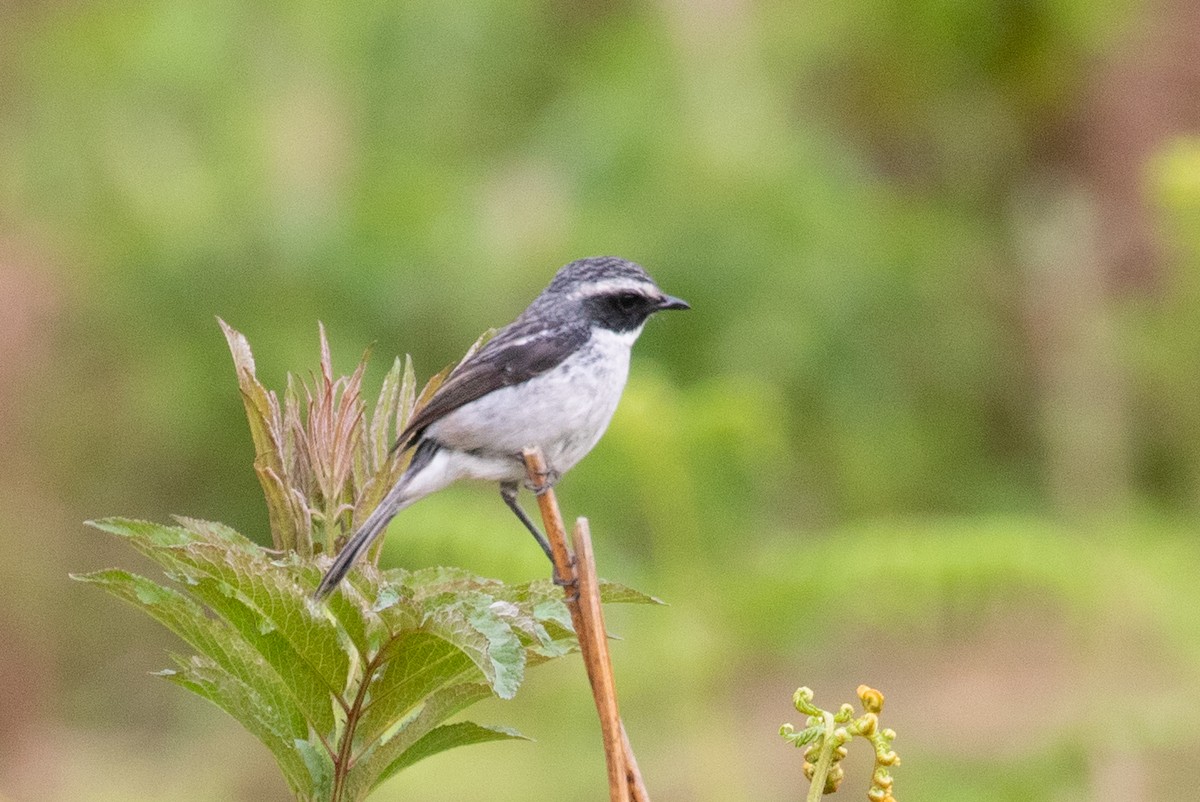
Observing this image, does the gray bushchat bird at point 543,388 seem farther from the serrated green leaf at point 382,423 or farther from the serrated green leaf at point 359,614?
the serrated green leaf at point 359,614

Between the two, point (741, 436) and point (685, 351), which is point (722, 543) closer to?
point (741, 436)

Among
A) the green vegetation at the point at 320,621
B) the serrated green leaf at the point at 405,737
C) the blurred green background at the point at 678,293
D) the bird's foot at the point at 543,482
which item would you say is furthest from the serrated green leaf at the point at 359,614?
the blurred green background at the point at 678,293

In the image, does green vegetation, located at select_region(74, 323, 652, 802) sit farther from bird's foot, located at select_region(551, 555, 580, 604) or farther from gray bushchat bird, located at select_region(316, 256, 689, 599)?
gray bushchat bird, located at select_region(316, 256, 689, 599)

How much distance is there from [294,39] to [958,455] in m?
4.28

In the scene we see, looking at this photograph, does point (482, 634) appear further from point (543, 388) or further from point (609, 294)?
point (609, 294)

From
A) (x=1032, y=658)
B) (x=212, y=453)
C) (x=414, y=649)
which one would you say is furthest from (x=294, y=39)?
(x=414, y=649)

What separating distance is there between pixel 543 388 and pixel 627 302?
12.2 inches

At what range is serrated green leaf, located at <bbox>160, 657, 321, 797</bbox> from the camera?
1.87 m

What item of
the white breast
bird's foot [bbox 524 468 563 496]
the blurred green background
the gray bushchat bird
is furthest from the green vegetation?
the blurred green background

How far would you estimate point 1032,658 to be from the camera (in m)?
7.28

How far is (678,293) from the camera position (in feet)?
25.0

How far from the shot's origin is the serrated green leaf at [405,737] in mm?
1915

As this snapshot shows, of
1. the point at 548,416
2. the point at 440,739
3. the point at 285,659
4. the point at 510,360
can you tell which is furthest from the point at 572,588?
the point at 510,360

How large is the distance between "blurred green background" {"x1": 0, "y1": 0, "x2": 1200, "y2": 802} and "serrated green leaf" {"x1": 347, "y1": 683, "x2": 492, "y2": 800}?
9.76 feet
